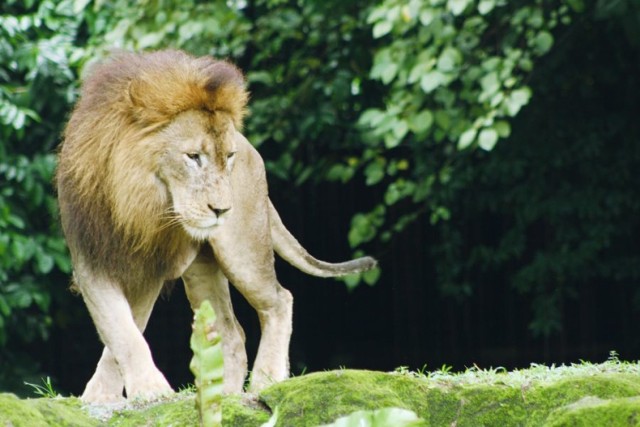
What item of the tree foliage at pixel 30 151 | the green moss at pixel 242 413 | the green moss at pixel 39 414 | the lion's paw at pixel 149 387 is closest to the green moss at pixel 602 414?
the green moss at pixel 242 413

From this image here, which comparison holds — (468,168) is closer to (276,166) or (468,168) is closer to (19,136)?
(276,166)

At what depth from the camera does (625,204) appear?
799cm

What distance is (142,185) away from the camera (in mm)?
3852

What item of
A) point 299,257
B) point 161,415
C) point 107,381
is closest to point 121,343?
point 107,381

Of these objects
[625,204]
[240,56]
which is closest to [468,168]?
[625,204]

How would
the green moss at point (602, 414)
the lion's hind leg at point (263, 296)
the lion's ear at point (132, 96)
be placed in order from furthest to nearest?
1. the lion's hind leg at point (263, 296)
2. the lion's ear at point (132, 96)
3. the green moss at point (602, 414)

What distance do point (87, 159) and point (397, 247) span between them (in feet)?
18.8

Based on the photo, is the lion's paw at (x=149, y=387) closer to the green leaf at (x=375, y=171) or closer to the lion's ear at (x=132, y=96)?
the lion's ear at (x=132, y=96)

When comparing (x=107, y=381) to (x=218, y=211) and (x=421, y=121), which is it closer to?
(x=218, y=211)

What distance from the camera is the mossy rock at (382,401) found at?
2.89 meters

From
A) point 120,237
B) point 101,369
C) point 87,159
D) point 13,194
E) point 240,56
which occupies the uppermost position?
point 240,56

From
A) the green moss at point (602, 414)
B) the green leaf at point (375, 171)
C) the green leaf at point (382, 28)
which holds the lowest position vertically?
the green moss at point (602, 414)

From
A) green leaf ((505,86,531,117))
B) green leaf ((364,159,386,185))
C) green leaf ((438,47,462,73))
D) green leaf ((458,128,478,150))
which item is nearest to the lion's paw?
green leaf ((458,128,478,150))

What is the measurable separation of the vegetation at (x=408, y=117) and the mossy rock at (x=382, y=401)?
9.46ft
